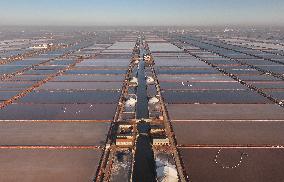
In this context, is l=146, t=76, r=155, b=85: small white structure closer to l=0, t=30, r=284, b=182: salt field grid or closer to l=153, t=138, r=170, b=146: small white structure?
l=0, t=30, r=284, b=182: salt field grid

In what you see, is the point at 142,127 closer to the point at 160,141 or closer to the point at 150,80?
the point at 160,141

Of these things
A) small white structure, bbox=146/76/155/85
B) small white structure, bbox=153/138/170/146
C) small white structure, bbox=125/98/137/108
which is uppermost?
small white structure, bbox=146/76/155/85

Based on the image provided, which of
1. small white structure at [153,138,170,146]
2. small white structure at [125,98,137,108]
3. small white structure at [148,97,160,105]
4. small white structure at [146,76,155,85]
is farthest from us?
small white structure at [146,76,155,85]

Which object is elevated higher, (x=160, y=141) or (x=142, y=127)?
(x=160, y=141)

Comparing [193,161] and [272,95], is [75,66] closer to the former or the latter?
[272,95]

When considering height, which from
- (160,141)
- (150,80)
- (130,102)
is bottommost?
(160,141)

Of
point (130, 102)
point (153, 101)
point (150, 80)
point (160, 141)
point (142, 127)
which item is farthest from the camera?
point (150, 80)

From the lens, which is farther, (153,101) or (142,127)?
(153,101)

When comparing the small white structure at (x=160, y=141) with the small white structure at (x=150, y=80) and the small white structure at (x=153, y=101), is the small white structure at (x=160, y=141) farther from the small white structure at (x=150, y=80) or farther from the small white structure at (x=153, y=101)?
the small white structure at (x=150, y=80)

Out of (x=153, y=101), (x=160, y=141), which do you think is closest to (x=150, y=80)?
(x=153, y=101)

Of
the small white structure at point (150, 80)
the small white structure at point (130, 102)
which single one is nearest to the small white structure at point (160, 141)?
the small white structure at point (130, 102)

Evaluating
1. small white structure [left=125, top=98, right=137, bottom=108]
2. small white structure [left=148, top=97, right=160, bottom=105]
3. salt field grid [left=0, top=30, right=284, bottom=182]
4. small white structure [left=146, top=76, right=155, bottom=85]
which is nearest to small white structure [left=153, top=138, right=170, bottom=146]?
salt field grid [left=0, top=30, right=284, bottom=182]

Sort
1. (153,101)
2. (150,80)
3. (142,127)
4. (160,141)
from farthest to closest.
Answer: (150,80), (153,101), (142,127), (160,141)

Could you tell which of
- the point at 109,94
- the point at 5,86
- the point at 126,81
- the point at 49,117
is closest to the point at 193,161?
the point at 49,117
